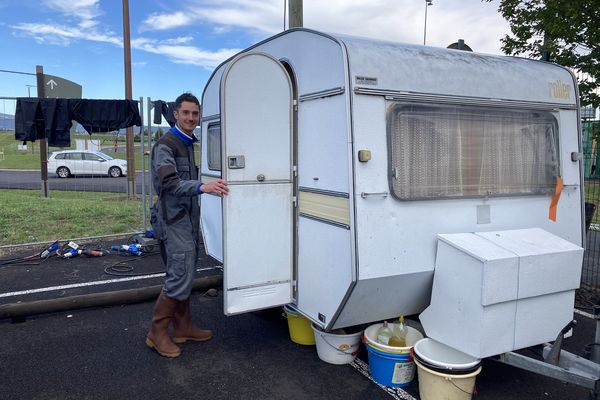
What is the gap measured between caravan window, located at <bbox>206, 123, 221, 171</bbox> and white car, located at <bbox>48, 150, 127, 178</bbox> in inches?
601

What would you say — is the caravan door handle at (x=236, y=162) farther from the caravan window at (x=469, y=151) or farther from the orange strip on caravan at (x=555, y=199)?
the orange strip on caravan at (x=555, y=199)

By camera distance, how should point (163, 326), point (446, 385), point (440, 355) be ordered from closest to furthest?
point (446, 385)
point (440, 355)
point (163, 326)

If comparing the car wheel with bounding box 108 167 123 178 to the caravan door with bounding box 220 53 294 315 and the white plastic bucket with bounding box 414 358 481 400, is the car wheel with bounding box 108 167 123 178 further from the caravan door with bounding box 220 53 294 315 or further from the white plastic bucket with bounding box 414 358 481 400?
the white plastic bucket with bounding box 414 358 481 400

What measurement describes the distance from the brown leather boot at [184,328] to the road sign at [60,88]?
7.93 m

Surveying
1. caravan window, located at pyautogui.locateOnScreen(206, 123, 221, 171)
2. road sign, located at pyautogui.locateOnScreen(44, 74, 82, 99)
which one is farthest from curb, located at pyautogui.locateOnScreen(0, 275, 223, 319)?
road sign, located at pyautogui.locateOnScreen(44, 74, 82, 99)

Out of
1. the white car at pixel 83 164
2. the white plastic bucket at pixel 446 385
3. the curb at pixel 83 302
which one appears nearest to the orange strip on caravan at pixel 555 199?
the white plastic bucket at pixel 446 385

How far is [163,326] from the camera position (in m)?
3.78

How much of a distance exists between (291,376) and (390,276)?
3.71 feet

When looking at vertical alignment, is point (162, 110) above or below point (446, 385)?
above

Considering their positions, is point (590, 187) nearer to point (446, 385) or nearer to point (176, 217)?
point (446, 385)

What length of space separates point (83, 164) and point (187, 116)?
57.4ft

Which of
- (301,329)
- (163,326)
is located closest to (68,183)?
(163,326)

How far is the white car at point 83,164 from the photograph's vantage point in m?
18.8

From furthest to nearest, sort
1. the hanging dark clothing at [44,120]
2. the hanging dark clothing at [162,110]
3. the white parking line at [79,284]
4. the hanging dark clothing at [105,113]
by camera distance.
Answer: the hanging dark clothing at [162,110] < the hanging dark clothing at [105,113] < the hanging dark clothing at [44,120] < the white parking line at [79,284]
